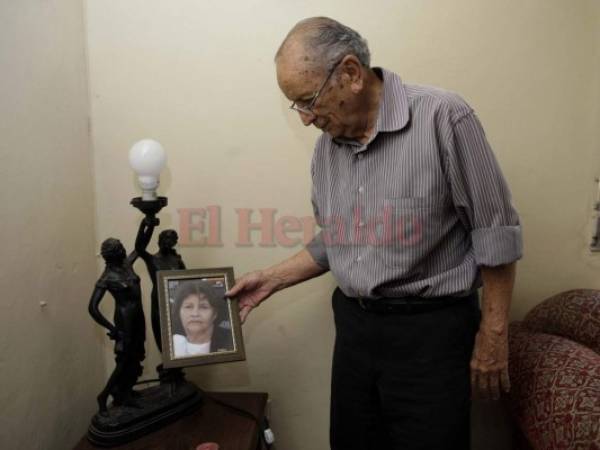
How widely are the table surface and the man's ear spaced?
83cm

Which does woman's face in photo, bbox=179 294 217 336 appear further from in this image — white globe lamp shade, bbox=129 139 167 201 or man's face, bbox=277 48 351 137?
man's face, bbox=277 48 351 137

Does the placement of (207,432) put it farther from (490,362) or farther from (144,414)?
(490,362)

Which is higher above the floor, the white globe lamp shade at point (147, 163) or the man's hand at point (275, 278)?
the white globe lamp shade at point (147, 163)

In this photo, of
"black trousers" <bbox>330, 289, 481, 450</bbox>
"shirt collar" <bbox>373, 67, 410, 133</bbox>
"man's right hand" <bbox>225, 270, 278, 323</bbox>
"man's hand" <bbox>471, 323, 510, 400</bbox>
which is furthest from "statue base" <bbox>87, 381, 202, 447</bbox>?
"shirt collar" <bbox>373, 67, 410, 133</bbox>

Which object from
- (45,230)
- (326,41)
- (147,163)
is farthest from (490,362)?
(45,230)

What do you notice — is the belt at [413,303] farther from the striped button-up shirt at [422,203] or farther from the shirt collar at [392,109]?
the shirt collar at [392,109]

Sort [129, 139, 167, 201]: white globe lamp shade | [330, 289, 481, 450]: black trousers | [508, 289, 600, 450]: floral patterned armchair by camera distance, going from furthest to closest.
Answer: [129, 139, 167, 201]: white globe lamp shade
[330, 289, 481, 450]: black trousers
[508, 289, 600, 450]: floral patterned armchair

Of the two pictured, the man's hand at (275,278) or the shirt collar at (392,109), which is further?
the man's hand at (275,278)

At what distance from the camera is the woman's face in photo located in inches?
42.7

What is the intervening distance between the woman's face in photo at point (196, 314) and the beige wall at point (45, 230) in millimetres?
370

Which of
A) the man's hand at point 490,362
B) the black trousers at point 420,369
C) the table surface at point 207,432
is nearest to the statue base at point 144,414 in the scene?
the table surface at point 207,432

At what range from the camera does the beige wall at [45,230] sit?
1026mm

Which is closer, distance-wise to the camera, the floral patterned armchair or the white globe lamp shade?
the floral patterned armchair

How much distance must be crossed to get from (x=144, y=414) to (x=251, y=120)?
2.76 ft
